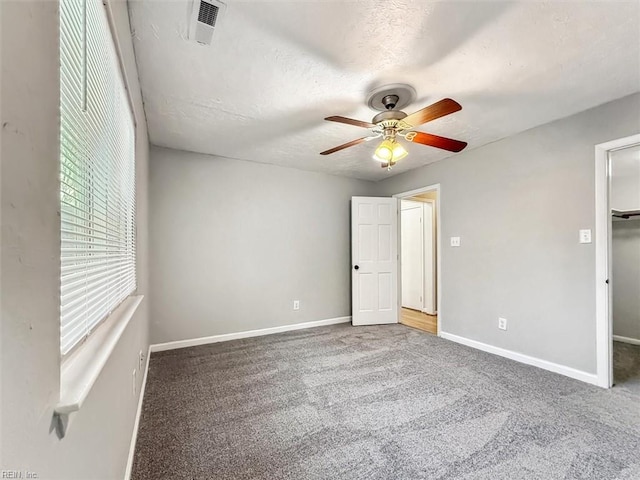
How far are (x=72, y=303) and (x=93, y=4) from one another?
36.9 inches

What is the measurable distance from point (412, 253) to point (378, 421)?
3.94m

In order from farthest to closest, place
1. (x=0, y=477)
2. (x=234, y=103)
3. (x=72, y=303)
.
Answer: (x=234, y=103), (x=72, y=303), (x=0, y=477)

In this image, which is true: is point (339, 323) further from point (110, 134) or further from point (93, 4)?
point (93, 4)

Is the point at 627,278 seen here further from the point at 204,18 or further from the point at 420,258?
the point at 204,18

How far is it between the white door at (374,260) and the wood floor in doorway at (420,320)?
0.28 metres

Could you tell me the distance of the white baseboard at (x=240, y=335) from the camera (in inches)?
129

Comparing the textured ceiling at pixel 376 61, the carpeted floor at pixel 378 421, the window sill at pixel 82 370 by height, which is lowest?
the carpeted floor at pixel 378 421

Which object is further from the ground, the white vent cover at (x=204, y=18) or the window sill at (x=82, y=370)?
the white vent cover at (x=204, y=18)

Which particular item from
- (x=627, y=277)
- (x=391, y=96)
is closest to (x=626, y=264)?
(x=627, y=277)

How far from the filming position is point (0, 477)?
0.38m

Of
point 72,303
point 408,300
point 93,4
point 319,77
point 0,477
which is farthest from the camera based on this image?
point 408,300

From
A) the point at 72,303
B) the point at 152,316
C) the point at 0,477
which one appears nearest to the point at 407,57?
the point at 72,303

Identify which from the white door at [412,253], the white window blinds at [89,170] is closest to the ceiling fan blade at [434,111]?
the white window blinds at [89,170]

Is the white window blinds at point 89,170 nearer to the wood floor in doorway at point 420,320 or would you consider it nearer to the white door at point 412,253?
the wood floor in doorway at point 420,320
